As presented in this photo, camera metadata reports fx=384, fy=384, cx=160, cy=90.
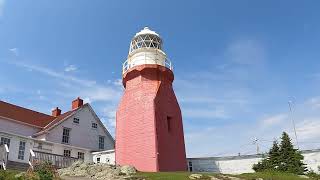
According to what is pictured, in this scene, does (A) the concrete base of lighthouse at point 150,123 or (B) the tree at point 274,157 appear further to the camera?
(B) the tree at point 274,157

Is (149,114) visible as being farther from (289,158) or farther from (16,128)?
(16,128)

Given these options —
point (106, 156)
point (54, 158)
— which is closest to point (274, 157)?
point (106, 156)

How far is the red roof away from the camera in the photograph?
40.2 m

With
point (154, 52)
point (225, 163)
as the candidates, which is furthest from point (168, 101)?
point (225, 163)

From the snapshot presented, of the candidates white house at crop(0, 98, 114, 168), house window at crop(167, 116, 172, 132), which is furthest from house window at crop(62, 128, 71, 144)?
Answer: house window at crop(167, 116, 172, 132)

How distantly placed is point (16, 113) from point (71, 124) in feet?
19.6

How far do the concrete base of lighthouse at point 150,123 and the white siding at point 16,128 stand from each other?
12847 millimetres

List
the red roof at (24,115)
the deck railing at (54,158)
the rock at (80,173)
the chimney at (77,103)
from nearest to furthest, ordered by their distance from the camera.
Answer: the rock at (80,173), the deck railing at (54,158), the red roof at (24,115), the chimney at (77,103)

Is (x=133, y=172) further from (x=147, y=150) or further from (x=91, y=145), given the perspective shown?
(x=91, y=145)

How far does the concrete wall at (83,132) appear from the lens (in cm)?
4172

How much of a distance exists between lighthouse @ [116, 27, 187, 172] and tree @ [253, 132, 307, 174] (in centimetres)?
715

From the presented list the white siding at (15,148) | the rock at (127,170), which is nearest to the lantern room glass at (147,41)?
the rock at (127,170)

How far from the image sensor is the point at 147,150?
97.7 feet

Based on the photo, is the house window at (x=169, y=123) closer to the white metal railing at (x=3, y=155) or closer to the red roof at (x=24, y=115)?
the white metal railing at (x=3, y=155)
